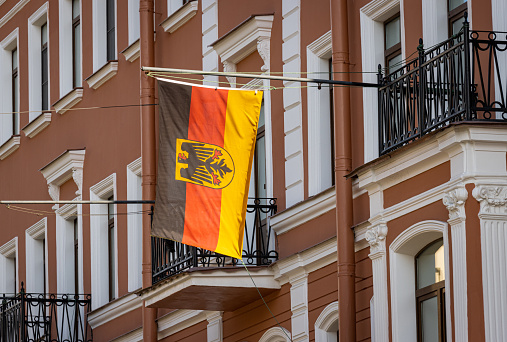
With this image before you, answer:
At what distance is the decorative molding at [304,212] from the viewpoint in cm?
1979

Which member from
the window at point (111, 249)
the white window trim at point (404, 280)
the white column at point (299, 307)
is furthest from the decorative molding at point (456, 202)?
the window at point (111, 249)

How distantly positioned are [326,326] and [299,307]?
0.81 meters

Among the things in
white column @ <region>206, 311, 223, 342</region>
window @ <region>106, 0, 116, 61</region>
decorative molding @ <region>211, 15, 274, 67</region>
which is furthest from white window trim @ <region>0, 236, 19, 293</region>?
decorative molding @ <region>211, 15, 274, 67</region>

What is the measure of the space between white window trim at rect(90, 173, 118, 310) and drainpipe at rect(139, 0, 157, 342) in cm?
205

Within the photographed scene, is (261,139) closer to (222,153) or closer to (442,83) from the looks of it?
(222,153)

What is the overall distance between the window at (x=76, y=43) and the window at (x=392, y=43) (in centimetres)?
1051

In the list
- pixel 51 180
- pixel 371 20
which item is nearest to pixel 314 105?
pixel 371 20

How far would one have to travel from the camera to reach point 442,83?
16.7m

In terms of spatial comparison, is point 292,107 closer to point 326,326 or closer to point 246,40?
point 246,40

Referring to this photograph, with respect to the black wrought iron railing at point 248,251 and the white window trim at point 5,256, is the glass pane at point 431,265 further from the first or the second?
the white window trim at point 5,256

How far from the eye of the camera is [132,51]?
2620 cm

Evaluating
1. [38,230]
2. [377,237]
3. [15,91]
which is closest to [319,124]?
[377,237]

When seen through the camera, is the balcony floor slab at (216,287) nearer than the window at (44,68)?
Yes

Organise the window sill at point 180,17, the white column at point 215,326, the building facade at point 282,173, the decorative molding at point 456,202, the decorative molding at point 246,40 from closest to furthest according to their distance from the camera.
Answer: the decorative molding at point 456,202 → the building facade at point 282,173 → the decorative molding at point 246,40 → the white column at point 215,326 → the window sill at point 180,17
